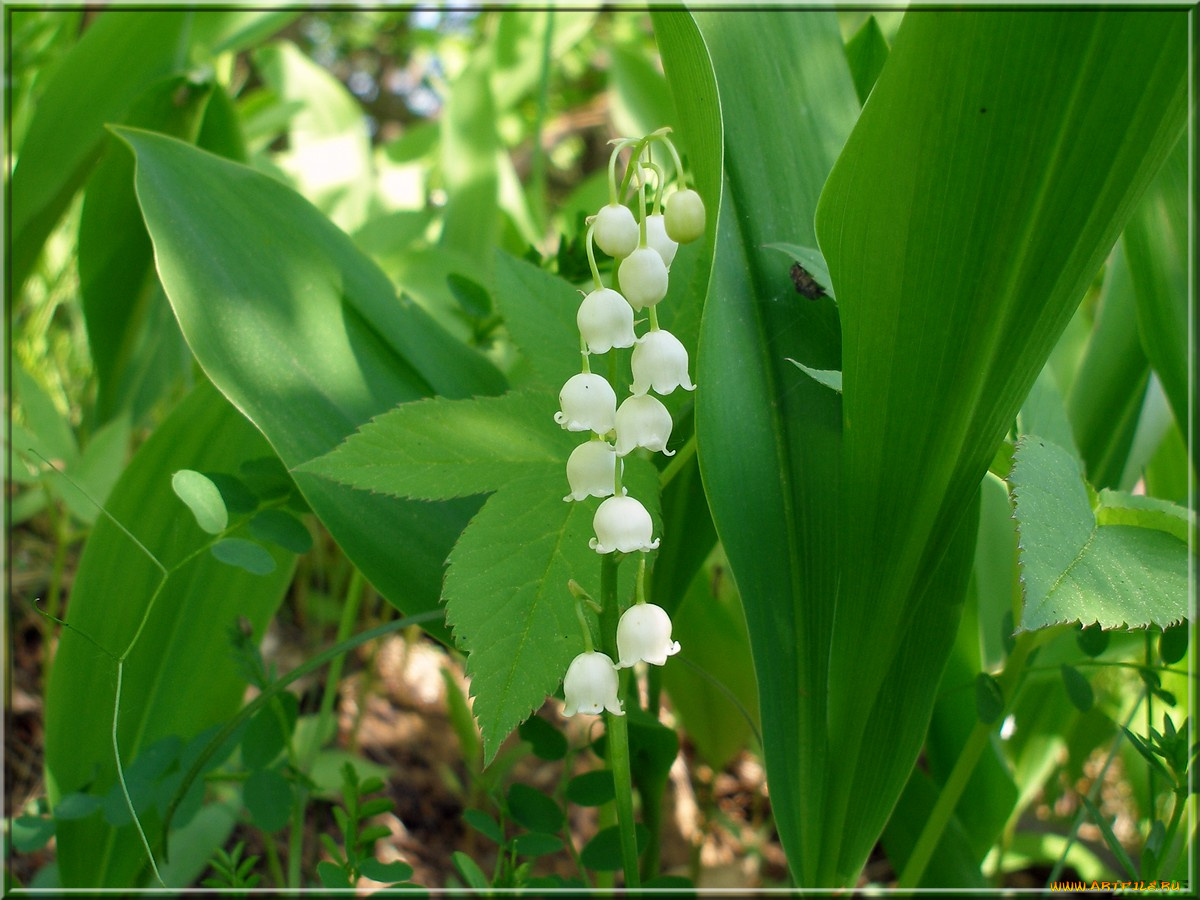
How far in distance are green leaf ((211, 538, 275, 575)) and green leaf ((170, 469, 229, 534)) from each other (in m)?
0.01

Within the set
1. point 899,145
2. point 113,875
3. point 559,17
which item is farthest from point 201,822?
point 559,17

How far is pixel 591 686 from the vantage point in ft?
1.49

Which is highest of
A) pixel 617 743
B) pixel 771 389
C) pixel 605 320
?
pixel 605 320

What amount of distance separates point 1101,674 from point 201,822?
1.07m

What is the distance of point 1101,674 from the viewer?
1143 mm

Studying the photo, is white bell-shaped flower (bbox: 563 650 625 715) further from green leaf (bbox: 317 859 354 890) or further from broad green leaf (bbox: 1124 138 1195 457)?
broad green leaf (bbox: 1124 138 1195 457)

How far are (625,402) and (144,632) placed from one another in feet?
1.74

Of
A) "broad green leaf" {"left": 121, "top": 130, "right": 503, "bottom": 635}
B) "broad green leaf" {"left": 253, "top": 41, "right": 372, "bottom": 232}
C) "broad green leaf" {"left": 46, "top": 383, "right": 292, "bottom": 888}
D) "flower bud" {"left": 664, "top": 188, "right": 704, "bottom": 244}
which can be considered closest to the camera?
"flower bud" {"left": 664, "top": 188, "right": 704, "bottom": 244}

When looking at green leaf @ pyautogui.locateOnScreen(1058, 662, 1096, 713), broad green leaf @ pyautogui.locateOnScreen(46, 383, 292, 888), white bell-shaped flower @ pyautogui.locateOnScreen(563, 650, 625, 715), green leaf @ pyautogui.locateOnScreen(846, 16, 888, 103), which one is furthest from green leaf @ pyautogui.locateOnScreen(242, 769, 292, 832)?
green leaf @ pyautogui.locateOnScreen(846, 16, 888, 103)

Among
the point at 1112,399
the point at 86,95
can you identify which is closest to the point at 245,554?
the point at 86,95

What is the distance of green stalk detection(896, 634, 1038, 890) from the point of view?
67cm

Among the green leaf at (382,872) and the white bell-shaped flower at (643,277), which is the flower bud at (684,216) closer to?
the white bell-shaped flower at (643,277)

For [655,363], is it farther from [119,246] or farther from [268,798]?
[119,246]

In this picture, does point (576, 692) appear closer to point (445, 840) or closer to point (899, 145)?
point (899, 145)
